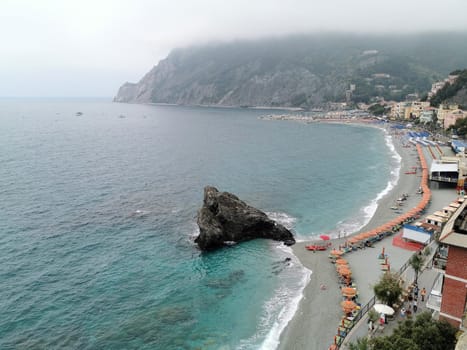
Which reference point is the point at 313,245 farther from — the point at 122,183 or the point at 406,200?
the point at 122,183

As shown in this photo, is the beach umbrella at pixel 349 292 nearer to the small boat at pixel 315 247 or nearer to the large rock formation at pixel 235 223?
the small boat at pixel 315 247

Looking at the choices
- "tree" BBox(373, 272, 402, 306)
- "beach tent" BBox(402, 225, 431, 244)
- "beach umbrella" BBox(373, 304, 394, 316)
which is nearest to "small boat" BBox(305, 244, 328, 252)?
"beach tent" BBox(402, 225, 431, 244)

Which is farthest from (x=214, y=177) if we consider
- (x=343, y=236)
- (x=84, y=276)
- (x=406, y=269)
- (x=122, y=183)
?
(x=406, y=269)

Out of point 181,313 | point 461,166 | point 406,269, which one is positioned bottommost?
point 181,313

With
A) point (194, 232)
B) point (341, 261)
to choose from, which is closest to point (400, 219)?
point (341, 261)

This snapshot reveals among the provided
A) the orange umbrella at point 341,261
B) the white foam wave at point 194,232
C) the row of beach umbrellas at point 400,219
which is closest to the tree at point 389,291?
the orange umbrella at point 341,261

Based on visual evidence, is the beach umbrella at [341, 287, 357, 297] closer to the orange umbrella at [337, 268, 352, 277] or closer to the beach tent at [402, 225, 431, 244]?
the orange umbrella at [337, 268, 352, 277]
